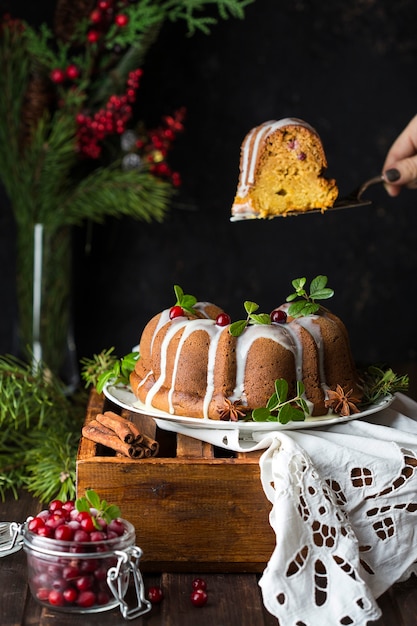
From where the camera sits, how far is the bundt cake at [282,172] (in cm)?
196

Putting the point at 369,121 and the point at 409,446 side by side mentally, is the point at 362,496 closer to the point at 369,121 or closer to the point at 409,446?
the point at 409,446

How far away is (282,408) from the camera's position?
64.6 inches

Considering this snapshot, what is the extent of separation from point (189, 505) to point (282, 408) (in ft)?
0.79

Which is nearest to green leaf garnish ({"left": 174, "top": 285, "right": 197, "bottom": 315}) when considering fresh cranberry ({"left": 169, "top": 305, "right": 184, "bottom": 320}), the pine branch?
fresh cranberry ({"left": 169, "top": 305, "right": 184, "bottom": 320})

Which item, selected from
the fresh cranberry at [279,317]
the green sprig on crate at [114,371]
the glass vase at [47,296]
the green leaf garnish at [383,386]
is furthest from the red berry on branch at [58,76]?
the green leaf garnish at [383,386]

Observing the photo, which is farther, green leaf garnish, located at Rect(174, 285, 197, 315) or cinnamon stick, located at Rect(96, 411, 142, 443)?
green leaf garnish, located at Rect(174, 285, 197, 315)

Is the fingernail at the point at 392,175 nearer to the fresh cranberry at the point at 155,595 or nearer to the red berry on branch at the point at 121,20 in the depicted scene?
the red berry on branch at the point at 121,20

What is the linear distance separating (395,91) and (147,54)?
0.85m

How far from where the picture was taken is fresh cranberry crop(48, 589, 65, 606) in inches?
55.2

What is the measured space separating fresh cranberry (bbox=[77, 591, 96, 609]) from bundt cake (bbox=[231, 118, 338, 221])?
89cm

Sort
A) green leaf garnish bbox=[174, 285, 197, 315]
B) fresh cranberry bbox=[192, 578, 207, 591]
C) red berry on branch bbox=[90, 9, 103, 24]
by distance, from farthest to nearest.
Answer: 1. red berry on branch bbox=[90, 9, 103, 24]
2. green leaf garnish bbox=[174, 285, 197, 315]
3. fresh cranberry bbox=[192, 578, 207, 591]

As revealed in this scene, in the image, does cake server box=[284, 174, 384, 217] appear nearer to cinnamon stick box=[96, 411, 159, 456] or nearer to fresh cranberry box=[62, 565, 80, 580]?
cinnamon stick box=[96, 411, 159, 456]

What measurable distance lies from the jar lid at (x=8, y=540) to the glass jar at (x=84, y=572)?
0.54 feet

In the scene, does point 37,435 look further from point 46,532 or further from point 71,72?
point 71,72
